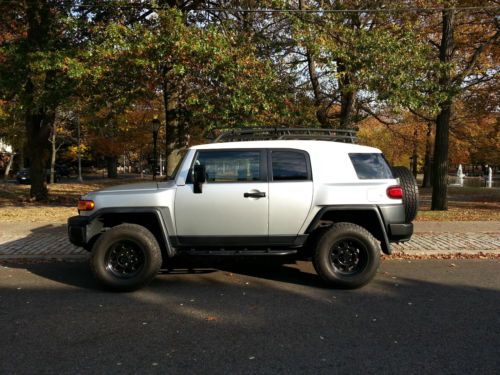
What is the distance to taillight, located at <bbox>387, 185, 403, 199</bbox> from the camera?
237 inches

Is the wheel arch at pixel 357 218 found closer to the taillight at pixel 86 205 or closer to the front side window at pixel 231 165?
the front side window at pixel 231 165

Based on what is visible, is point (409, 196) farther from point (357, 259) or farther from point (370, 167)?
point (357, 259)

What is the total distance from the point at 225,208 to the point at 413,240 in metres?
5.00

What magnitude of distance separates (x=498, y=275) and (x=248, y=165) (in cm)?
402

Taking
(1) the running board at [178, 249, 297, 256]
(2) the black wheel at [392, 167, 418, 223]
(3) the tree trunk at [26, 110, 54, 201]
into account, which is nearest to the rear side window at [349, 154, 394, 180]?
(2) the black wheel at [392, 167, 418, 223]

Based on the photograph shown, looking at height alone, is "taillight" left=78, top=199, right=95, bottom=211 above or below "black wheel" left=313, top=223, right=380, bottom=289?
above

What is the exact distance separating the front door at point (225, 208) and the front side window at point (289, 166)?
0.58ft

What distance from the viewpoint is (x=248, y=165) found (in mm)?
6066

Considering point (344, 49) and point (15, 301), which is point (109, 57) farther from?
point (15, 301)

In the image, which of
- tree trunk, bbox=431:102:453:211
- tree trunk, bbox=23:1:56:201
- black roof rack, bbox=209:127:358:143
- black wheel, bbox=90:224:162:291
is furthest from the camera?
tree trunk, bbox=431:102:453:211

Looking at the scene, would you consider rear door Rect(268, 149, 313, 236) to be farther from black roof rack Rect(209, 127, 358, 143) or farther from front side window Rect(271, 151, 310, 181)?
black roof rack Rect(209, 127, 358, 143)

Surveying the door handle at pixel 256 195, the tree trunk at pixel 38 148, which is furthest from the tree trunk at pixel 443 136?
the tree trunk at pixel 38 148

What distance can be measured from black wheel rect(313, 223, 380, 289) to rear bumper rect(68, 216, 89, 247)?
2.94m

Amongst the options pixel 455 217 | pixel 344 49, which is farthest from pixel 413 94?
pixel 455 217
